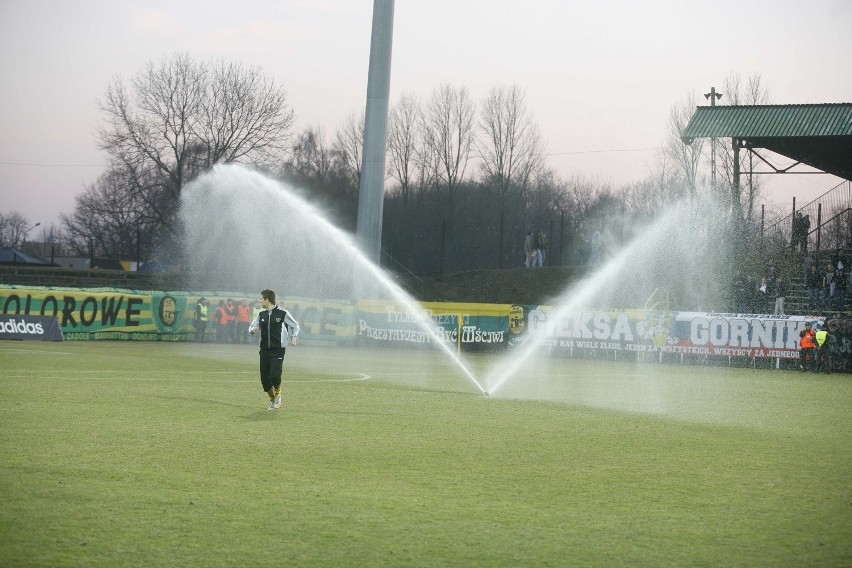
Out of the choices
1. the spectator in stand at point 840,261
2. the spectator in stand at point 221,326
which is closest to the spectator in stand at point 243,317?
the spectator in stand at point 221,326

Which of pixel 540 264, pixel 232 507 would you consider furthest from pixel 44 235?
pixel 232 507

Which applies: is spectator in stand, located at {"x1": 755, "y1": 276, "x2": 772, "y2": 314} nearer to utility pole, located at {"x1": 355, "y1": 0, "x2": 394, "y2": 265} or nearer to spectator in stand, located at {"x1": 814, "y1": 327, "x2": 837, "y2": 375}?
spectator in stand, located at {"x1": 814, "y1": 327, "x2": 837, "y2": 375}

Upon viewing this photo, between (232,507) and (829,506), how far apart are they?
5.97m

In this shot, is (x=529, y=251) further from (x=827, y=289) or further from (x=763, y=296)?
(x=827, y=289)

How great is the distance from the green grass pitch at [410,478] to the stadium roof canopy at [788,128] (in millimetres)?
21787

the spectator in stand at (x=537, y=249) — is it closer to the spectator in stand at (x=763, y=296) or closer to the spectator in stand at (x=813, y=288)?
the spectator in stand at (x=763, y=296)

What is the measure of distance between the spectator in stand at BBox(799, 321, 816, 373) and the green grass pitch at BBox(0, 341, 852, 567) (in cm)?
1340

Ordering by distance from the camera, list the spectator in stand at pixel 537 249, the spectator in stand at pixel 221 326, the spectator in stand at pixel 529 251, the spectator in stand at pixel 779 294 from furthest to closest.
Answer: the spectator in stand at pixel 537 249, the spectator in stand at pixel 529 251, the spectator in stand at pixel 221 326, the spectator in stand at pixel 779 294

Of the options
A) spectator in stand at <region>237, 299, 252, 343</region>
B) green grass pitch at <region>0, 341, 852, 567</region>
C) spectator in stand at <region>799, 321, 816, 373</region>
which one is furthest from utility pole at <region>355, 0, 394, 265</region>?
green grass pitch at <region>0, 341, 852, 567</region>

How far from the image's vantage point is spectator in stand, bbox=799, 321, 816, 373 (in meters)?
34.2

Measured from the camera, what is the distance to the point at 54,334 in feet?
123

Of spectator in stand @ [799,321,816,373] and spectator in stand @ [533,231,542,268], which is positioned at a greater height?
spectator in stand @ [533,231,542,268]

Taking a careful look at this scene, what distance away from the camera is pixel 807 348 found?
34.3 m

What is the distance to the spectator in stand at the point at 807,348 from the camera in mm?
34250
